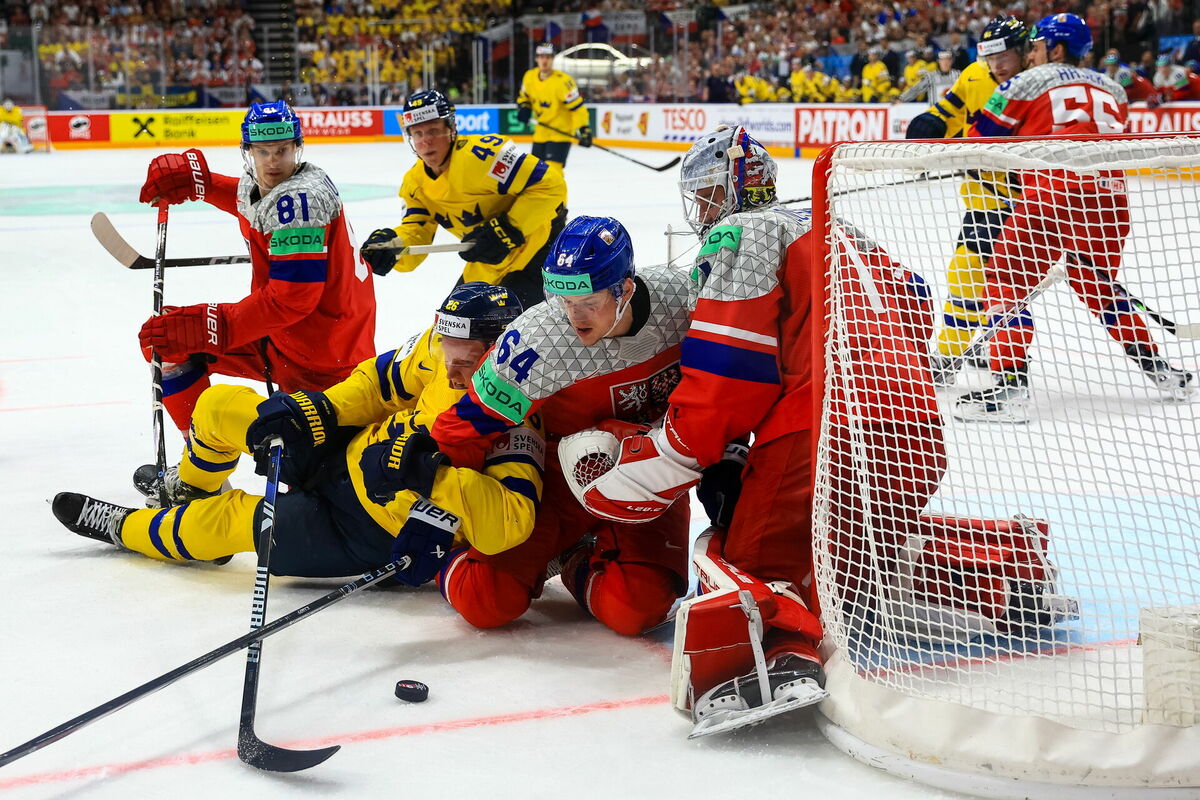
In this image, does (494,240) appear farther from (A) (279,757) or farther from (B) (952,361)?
(A) (279,757)

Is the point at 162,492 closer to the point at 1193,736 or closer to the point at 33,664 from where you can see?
the point at 33,664

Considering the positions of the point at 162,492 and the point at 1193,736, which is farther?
the point at 162,492

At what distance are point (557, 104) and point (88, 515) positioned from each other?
28.9ft

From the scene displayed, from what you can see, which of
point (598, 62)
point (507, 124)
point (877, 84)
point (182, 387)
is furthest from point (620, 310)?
point (598, 62)

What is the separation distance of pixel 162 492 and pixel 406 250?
67.8 inches

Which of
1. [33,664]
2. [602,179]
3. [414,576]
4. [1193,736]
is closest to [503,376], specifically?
[414,576]

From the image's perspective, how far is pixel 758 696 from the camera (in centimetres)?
219

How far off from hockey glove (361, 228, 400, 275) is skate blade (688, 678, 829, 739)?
2978 mm

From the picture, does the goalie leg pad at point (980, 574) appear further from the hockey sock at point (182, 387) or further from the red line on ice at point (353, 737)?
the hockey sock at point (182, 387)

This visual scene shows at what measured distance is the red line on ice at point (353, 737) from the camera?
82.0 inches

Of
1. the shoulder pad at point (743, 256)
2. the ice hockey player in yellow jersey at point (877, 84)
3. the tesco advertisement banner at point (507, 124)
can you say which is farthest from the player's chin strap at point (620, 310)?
the ice hockey player in yellow jersey at point (877, 84)

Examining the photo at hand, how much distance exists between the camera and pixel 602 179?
1280 cm

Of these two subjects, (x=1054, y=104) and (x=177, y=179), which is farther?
(x=1054, y=104)

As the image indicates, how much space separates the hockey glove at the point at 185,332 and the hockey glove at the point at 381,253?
124 cm
